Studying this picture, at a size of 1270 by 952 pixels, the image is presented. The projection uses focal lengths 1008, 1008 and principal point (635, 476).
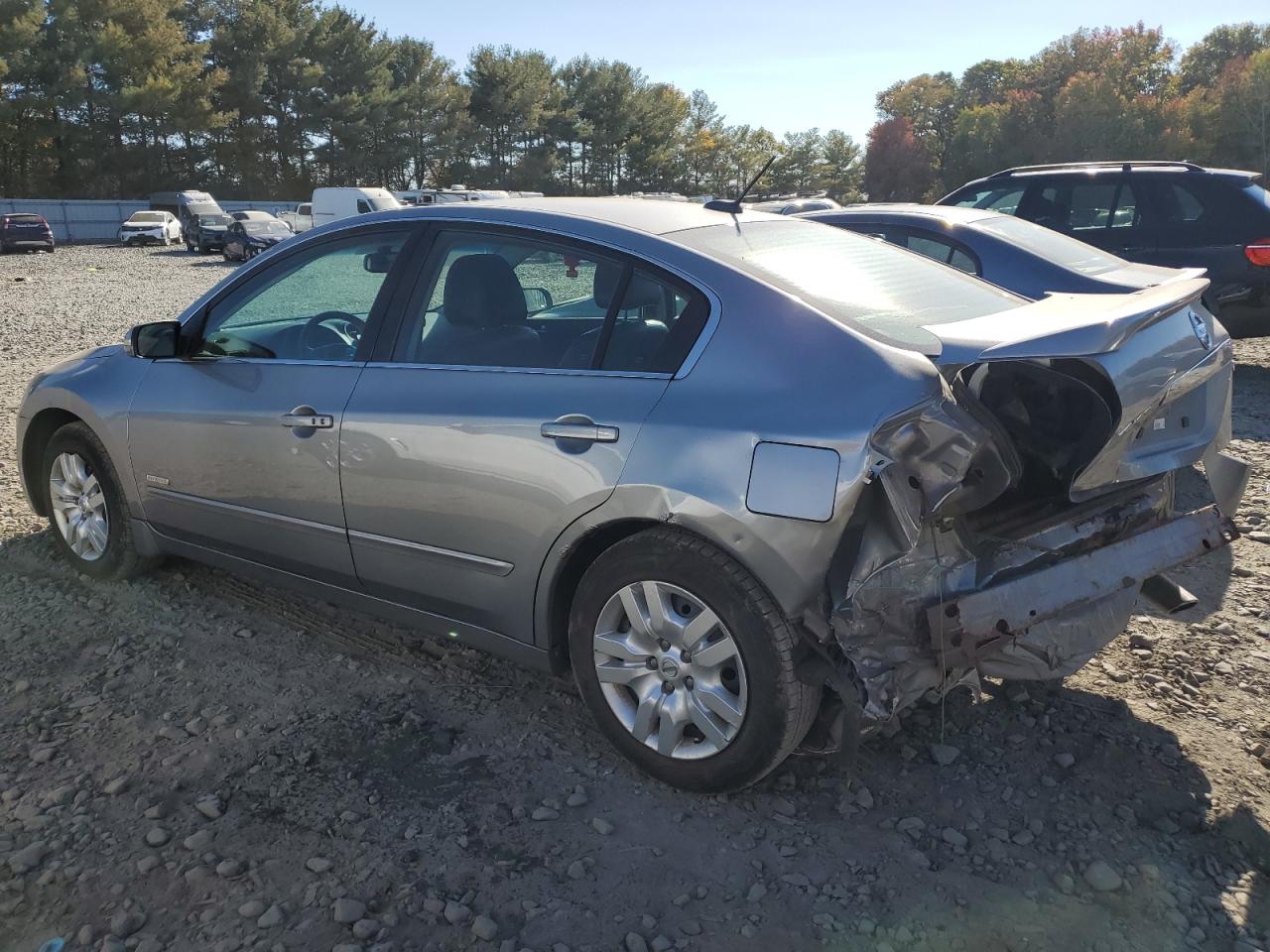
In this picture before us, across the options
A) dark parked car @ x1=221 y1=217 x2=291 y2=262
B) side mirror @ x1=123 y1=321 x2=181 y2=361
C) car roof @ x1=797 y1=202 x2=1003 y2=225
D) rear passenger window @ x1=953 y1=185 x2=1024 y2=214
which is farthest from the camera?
dark parked car @ x1=221 y1=217 x2=291 y2=262

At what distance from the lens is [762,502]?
2641 mm

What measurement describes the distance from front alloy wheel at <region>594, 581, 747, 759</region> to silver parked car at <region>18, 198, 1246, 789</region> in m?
0.01

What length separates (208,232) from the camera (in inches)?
1302

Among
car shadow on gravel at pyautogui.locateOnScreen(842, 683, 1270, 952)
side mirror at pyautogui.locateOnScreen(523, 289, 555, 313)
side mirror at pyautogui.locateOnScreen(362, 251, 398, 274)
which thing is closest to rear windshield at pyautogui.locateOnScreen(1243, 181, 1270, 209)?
car shadow on gravel at pyautogui.locateOnScreen(842, 683, 1270, 952)

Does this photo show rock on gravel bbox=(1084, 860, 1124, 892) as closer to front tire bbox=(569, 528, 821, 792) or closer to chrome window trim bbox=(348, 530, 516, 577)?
front tire bbox=(569, 528, 821, 792)

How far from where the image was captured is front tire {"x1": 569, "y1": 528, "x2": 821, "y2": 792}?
8.92 feet

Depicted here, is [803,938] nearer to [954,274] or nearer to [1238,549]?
[954,274]

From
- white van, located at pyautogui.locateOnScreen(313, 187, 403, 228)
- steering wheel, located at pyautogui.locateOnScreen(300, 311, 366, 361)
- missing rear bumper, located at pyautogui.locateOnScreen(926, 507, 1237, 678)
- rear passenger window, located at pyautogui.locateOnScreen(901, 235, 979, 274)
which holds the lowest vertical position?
white van, located at pyautogui.locateOnScreen(313, 187, 403, 228)

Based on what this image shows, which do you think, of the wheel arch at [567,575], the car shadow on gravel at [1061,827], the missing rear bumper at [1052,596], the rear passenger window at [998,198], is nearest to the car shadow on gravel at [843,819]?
the car shadow on gravel at [1061,827]

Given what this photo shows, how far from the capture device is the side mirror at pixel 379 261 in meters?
3.61

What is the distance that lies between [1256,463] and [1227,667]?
304 centimetres

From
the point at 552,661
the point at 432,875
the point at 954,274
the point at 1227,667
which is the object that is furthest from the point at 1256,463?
the point at 432,875

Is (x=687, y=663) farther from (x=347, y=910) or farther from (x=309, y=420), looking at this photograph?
(x=309, y=420)

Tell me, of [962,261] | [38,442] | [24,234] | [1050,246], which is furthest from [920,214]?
[24,234]
